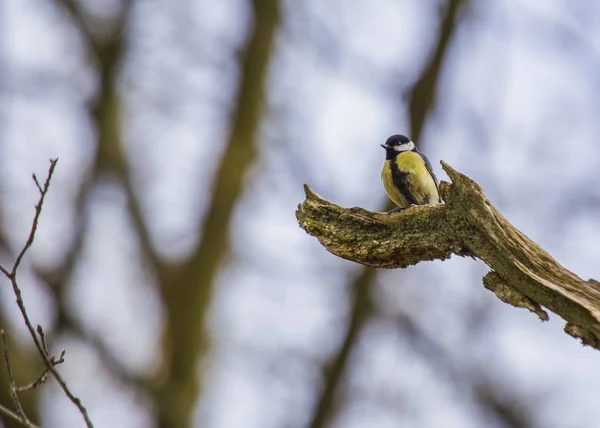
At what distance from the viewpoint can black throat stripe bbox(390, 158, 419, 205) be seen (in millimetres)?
4391

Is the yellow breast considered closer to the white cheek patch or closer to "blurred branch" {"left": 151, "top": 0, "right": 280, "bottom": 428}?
the white cheek patch

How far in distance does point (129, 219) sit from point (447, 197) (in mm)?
5043

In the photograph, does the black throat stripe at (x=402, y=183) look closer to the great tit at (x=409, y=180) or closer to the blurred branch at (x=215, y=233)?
the great tit at (x=409, y=180)

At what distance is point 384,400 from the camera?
26.5ft

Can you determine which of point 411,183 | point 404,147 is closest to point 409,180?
point 411,183

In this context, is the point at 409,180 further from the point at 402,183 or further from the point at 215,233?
the point at 215,233

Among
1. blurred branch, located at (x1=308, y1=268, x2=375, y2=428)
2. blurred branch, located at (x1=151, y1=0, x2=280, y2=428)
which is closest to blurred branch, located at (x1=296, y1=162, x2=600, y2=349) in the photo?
blurred branch, located at (x1=308, y1=268, x2=375, y2=428)

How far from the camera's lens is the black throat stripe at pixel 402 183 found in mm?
4391

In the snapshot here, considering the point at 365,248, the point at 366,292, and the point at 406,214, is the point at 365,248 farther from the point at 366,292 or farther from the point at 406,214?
the point at 366,292

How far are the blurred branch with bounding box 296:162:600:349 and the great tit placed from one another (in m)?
1.53

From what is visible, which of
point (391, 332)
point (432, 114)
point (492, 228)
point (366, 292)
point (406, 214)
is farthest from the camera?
point (391, 332)

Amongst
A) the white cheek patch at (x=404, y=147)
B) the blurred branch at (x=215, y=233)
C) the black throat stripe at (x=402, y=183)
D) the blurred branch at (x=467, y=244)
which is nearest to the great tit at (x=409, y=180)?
the black throat stripe at (x=402, y=183)

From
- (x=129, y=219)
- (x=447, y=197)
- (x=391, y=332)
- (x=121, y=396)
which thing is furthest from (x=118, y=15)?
(x=447, y=197)

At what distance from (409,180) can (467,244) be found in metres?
1.77
